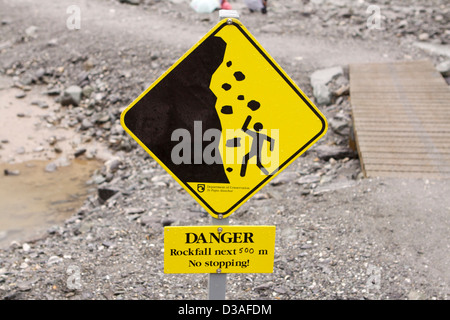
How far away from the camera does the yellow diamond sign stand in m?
2.29

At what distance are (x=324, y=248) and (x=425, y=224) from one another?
1.05 meters

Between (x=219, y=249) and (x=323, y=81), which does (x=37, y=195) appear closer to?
(x=323, y=81)

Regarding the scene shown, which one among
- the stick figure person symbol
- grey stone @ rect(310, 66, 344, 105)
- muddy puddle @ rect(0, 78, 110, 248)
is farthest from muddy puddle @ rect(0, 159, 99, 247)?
the stick figure person symbol

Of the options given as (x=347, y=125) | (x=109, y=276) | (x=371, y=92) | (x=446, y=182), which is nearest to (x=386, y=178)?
(x=446, y=182)

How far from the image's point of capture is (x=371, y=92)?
8.38 meters

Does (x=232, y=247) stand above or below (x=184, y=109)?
below

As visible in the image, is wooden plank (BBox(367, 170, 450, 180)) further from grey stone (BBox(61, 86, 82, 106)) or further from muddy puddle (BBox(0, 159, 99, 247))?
grey stone (BBox(61, 86, 82, 106))

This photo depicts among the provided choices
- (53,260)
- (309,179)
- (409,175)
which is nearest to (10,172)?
(53,260)

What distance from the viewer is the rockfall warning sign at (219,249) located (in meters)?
2.36

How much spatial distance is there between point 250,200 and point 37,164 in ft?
15.8

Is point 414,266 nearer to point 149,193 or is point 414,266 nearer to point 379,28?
point 149,193

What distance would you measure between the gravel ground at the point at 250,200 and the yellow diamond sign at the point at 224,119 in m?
2.13

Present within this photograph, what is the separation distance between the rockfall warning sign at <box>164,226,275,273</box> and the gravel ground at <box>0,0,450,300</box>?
192 cm

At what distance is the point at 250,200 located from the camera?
21.6 ft
